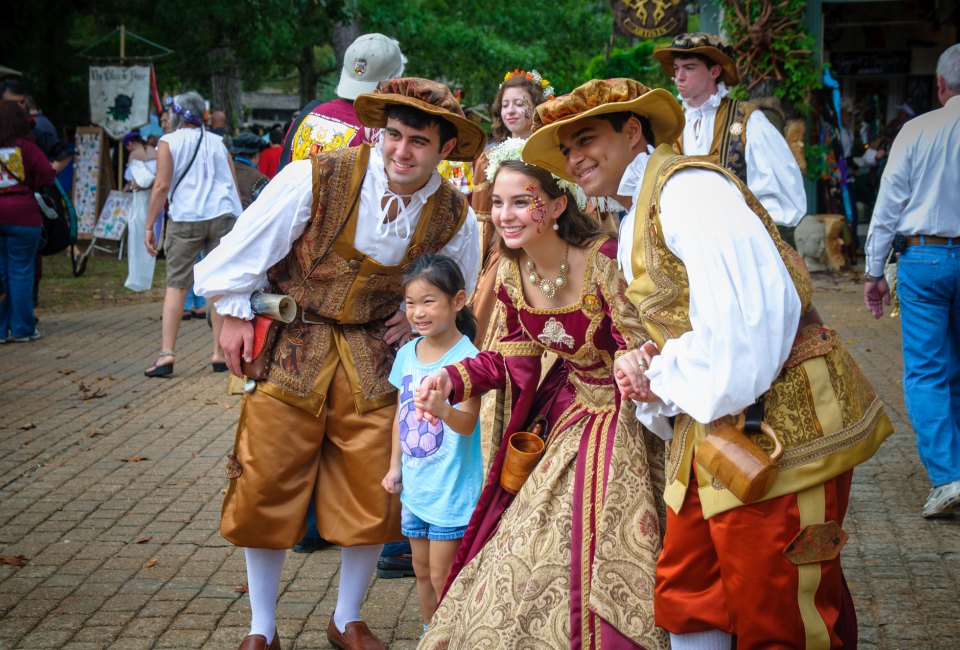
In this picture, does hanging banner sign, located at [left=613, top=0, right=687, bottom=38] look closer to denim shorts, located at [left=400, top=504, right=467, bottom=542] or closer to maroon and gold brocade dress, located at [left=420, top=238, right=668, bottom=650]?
maroon and gold brocade dress, located at [left=420, top=238, right=668, bottom=650]

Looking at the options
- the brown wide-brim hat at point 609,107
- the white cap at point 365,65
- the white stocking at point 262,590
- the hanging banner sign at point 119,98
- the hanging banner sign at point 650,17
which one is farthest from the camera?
the hanging banner sign at point 119,98

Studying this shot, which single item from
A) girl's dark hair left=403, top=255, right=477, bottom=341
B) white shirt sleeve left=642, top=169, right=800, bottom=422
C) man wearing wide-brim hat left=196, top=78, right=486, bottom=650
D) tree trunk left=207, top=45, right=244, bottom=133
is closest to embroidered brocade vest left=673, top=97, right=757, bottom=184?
man wearing wide-brim hat left=196, top=78, right=486, bottom=650

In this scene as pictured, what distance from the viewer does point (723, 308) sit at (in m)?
2.36

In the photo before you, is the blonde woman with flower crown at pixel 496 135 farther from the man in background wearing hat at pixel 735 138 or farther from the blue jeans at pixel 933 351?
the blue jeans at pixel 933 351

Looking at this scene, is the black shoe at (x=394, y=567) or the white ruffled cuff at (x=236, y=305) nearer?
the white ruffled cuff at (x=236, y=305)

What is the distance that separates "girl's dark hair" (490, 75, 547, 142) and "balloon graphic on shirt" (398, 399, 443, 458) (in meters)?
2.84

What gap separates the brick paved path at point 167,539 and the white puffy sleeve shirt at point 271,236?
1281 mm

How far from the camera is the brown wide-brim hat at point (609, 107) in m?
2.89

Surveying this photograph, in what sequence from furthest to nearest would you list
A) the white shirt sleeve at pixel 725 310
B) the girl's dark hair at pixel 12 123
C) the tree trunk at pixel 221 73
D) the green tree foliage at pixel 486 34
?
1. the tree trunk at pixel 221 73
2. the green tree foliage at pixel 486 34
3. the girl's dark hair at pixel 12 123
4. the white shirt sleeve at pixel 725 310

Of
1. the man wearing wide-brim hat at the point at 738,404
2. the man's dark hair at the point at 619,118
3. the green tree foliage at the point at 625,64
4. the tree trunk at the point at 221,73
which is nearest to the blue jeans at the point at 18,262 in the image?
the green tree foliage at the point at 625,64

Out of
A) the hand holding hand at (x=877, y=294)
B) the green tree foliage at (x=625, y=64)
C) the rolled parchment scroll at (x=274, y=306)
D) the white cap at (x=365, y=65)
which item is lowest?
the hand holding hand at (x=877, y=294)

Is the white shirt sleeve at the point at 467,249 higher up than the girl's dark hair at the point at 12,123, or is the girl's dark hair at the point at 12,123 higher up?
the girl's dark hair at the point at 12,123

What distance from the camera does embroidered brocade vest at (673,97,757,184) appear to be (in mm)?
5777

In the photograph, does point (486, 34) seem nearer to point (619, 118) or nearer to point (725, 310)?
point (619, 118)
